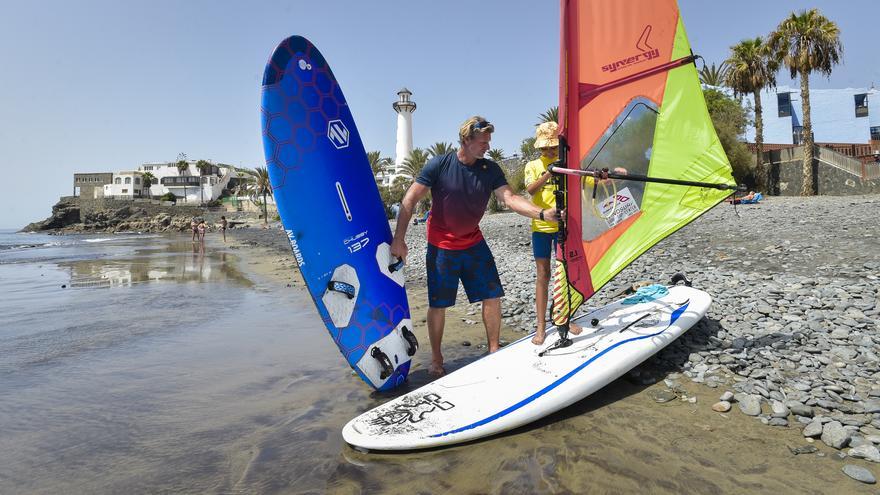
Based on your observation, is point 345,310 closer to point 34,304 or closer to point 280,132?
point 280,132

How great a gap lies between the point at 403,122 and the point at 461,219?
204 feet

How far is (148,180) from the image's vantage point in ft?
302

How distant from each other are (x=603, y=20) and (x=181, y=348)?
586 centimetres

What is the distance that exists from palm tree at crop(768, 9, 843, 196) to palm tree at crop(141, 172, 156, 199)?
101425 mm

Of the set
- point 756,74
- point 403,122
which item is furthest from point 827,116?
point 403,122

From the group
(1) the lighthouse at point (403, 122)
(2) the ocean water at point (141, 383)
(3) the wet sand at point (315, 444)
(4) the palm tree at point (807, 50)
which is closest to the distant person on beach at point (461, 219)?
(3) the wet sand at point (315, 444)

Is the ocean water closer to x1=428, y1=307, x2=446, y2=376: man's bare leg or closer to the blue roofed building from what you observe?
x1=428, y1=307, x2=446, y2=376: man's bare leg

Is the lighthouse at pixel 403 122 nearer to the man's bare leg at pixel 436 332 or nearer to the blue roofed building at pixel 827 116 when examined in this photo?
the blue roofed building at pixel 827 116

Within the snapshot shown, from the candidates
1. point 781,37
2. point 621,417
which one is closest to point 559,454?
point 621,417

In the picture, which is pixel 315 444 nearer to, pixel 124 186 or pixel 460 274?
pixel 460 274

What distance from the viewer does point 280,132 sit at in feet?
12.6

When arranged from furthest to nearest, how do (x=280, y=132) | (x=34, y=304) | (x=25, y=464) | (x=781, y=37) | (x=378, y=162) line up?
(x=378, y=162) < (x=781, y=37) < (x=34, y=304) < (x=280, y=132) < (x=25, y=464)

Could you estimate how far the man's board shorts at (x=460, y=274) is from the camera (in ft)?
12.9

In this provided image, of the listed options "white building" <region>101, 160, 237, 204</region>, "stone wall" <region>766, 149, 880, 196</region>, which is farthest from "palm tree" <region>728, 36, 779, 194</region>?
"white building" <region>101, 160, 237, 204</region>
